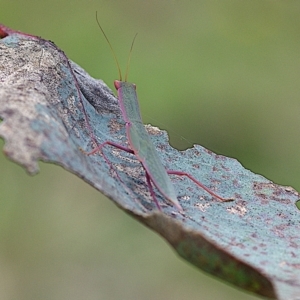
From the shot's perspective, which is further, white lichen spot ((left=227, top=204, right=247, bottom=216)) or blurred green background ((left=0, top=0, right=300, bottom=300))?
blurred green background ((left=0, top=0, right=300, bottom=300))

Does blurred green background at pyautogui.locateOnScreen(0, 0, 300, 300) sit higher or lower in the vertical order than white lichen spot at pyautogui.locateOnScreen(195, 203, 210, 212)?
higher

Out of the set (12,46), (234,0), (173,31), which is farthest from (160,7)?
(12,46)

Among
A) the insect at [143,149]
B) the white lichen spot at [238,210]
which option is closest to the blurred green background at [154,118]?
the insect at [143,149]

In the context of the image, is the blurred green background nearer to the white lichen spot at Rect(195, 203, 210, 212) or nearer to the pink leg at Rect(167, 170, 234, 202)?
the pink leg at Rect(167, 170, 234, 202)

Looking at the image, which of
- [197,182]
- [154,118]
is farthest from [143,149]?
[154,118]

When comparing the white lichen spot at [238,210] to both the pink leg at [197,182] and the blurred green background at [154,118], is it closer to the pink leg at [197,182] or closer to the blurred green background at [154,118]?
the pink leg at [197,182]

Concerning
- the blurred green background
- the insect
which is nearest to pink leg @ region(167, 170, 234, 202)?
the insect

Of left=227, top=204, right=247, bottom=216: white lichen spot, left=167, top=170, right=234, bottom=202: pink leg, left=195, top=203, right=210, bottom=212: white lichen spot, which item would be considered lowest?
left=195, top=203, right=210, bottom=212: white lichen spot

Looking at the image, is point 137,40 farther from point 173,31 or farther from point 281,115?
point 281,115
